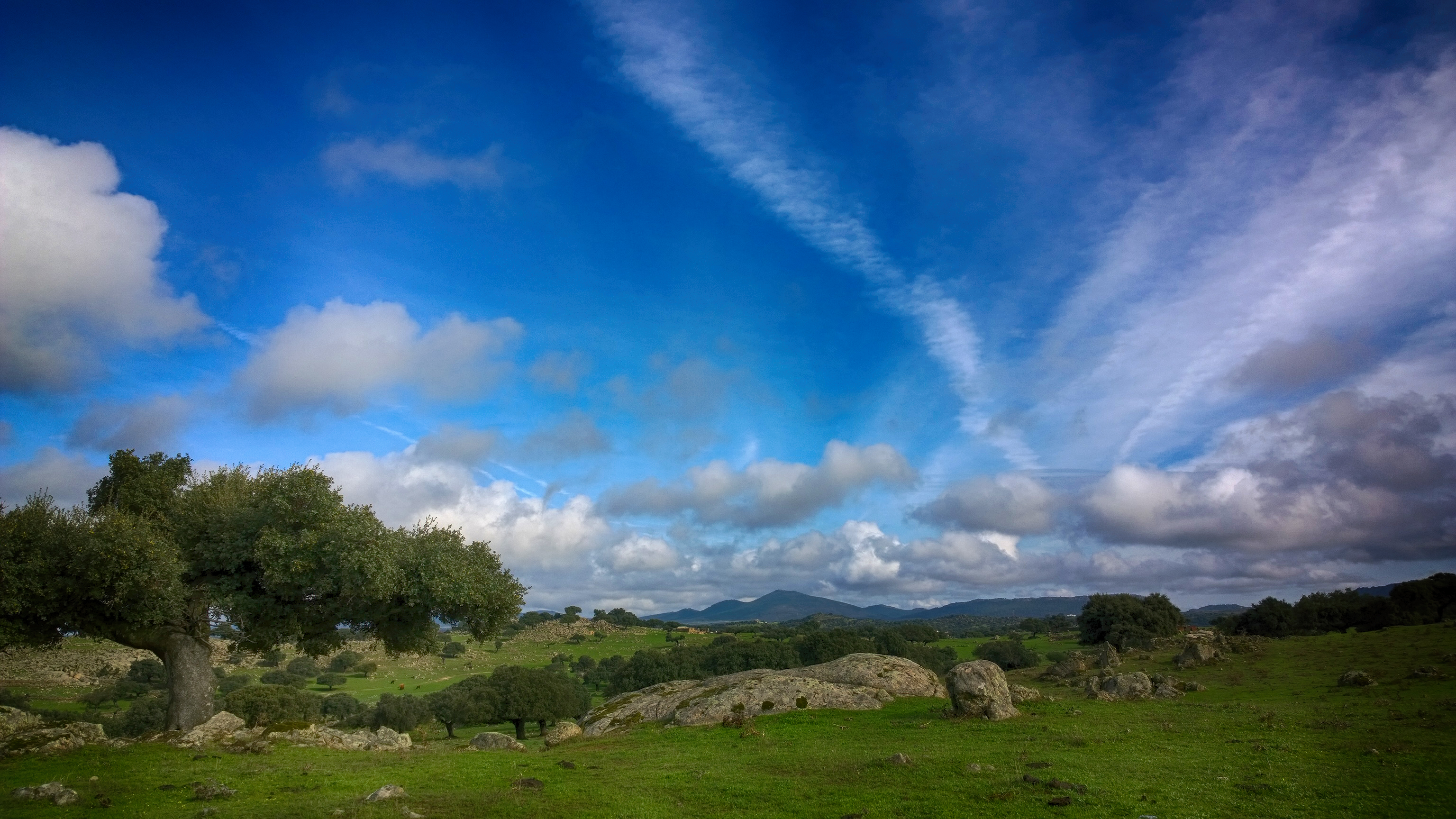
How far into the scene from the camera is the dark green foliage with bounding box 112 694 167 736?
58.8 meters

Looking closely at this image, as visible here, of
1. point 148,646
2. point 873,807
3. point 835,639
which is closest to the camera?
point 873,807

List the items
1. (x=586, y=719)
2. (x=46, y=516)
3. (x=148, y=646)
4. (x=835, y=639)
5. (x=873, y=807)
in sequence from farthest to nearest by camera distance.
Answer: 1. (x=835, y=639)
2. (x=586, y=719)
3. (x=148, y=646)
4. (x=46, y=516)
5. (x=873, y=807)

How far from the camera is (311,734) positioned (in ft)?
94.9

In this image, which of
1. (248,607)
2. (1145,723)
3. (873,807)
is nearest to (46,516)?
(248,607)

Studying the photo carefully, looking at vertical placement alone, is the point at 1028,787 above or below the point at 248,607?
below

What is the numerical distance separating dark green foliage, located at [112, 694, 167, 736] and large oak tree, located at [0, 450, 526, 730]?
38.2m

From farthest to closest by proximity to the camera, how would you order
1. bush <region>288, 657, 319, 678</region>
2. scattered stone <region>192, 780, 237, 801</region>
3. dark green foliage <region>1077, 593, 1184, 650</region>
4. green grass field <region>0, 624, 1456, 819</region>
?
bush <region>288, 657, 319, 678</region> < dark green foliage <region>1077, 593, 1184, 650</region> < scattered stone <region>192, 780, 237, 801</region> < green grass field <region>0, 624, 1456, 819</region>

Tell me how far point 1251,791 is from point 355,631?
3427 cm

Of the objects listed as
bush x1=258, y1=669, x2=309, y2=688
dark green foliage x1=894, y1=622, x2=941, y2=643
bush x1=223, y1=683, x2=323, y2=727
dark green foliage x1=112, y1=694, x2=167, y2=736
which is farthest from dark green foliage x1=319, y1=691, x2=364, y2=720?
Result: dark green foliage x1=894, y1=622, x2=941, y2=643

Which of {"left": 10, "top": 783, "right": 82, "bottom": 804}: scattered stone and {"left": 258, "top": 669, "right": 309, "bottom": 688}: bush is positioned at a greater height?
{"left": 10, "top": 783, "right": 82, "bottom": 804}: scattered stone

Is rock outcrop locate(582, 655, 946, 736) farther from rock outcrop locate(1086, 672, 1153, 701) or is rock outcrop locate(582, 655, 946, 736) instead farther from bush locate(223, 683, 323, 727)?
bush locate(223, 683, 323, 727)

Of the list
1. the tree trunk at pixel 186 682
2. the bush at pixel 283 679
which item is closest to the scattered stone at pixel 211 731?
the tree trunk at pixel 186 682

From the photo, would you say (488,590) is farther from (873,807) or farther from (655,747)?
(873,807)

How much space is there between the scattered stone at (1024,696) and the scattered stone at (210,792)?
3335cm
